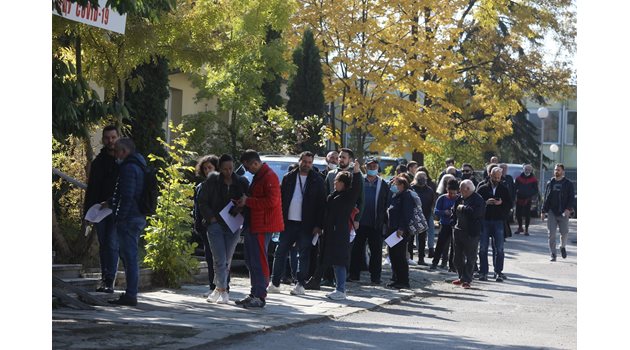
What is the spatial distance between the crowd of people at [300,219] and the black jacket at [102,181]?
1cm

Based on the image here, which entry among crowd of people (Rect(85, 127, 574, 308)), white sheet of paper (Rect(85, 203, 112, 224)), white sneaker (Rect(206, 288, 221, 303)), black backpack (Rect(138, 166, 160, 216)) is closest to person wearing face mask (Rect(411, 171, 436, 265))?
crowd of people (Rect(85, 127, 574, 308))

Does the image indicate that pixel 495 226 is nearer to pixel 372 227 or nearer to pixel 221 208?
pixel 372 227

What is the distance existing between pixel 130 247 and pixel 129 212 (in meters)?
0.37

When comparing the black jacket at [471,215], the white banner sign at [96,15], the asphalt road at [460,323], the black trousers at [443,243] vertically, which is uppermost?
the white banner sign at [96,15]

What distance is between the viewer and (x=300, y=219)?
15.8 meters

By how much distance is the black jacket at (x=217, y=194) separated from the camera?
1399 centimetres

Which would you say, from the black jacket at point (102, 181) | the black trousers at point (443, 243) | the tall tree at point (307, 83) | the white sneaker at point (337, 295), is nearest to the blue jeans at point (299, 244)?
the white sneaker at point (337, 295)

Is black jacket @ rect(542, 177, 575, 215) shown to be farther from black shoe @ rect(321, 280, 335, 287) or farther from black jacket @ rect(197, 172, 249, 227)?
black jacket @ rect(197, 172, 249, 227)

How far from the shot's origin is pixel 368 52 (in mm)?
27922

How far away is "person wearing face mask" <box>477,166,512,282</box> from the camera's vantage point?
20188 millimetres

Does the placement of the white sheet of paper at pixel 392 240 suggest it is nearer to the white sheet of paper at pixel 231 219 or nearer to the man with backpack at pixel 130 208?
the white sheet of paper at pixel 231 219

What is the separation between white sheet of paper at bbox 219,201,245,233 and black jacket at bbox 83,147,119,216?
4.23 ft

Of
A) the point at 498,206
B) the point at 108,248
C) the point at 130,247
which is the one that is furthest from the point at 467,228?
the point at 130,247

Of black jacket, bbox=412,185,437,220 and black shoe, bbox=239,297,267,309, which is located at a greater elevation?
black jacket, bbox=412,185,437,220
